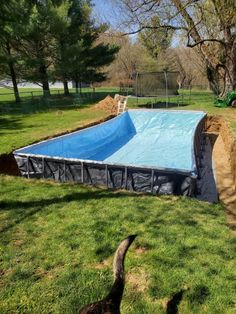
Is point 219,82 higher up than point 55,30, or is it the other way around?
point 55,30

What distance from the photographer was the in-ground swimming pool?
27.7 feet

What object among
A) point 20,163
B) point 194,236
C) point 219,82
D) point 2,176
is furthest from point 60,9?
point 194,236

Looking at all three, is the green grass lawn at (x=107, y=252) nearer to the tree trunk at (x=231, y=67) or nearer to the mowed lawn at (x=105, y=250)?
the mowed lawn at (x=105, y=250)

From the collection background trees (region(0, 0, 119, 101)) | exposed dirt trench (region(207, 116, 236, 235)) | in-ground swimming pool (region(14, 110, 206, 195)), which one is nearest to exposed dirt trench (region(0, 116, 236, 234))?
exposed dirt trench (region(207, 116, 236, 235))

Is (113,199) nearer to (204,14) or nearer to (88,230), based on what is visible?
(88,230)

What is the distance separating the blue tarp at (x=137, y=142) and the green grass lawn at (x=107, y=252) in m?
3.69

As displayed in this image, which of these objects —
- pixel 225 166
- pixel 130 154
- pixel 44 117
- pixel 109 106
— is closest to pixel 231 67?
pixel 109 106

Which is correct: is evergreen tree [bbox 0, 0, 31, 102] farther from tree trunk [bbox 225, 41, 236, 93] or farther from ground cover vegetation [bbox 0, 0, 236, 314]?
tree trunk [bbox 225, 41, 236, 93]

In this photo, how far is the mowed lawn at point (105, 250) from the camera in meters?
3.67

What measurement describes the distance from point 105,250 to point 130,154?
1104 cm

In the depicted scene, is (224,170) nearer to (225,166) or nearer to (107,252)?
(225,166)

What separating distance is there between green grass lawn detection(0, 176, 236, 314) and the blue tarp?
369cm

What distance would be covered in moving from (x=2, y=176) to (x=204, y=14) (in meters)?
21.2

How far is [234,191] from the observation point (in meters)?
10.2
